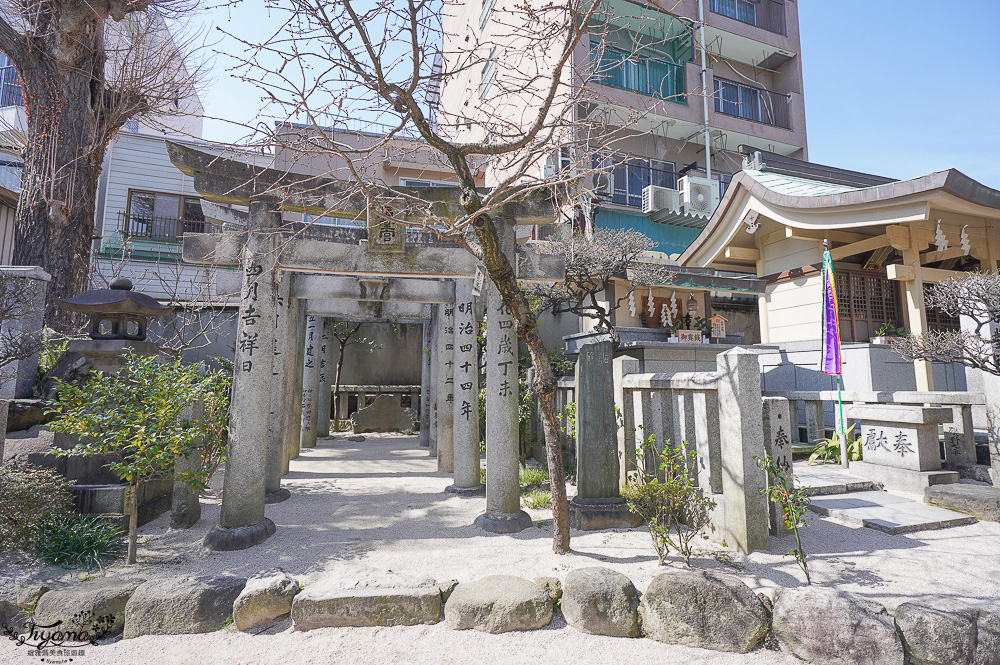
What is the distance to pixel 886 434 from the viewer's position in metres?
7.04

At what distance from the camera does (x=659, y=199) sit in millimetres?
17047

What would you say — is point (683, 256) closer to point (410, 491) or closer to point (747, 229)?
point (747, 229)

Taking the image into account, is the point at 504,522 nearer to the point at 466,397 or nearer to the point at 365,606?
the point at 365,606


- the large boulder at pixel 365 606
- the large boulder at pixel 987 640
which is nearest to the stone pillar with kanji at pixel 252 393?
the large boulder at pixel 365 606

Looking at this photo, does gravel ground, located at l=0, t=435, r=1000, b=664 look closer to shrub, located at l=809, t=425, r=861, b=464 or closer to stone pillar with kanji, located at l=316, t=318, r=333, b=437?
shrub, located at l=809, t=425, r=861, b=464

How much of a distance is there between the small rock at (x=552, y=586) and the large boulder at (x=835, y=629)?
60.6 inches

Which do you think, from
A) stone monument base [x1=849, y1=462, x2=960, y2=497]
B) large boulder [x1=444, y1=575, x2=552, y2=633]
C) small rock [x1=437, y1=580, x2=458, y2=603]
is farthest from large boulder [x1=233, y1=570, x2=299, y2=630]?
stone monument base [x1=849, y1=462, x2=960, y2=497]

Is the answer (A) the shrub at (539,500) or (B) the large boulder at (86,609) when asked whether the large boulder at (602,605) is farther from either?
(B) the large boulder at (86,609)

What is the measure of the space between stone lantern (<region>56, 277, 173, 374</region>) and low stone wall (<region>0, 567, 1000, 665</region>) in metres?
2.91

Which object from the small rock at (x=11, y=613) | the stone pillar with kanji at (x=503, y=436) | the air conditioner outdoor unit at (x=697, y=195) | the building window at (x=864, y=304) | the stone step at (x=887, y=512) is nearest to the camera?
the small rock at (x=11, y=613)

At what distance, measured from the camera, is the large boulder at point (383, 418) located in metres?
15.9

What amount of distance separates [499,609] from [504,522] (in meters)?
2.04

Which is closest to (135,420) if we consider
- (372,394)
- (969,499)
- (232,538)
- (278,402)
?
(232,538)

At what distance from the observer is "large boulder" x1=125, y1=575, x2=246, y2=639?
A: 368cm
